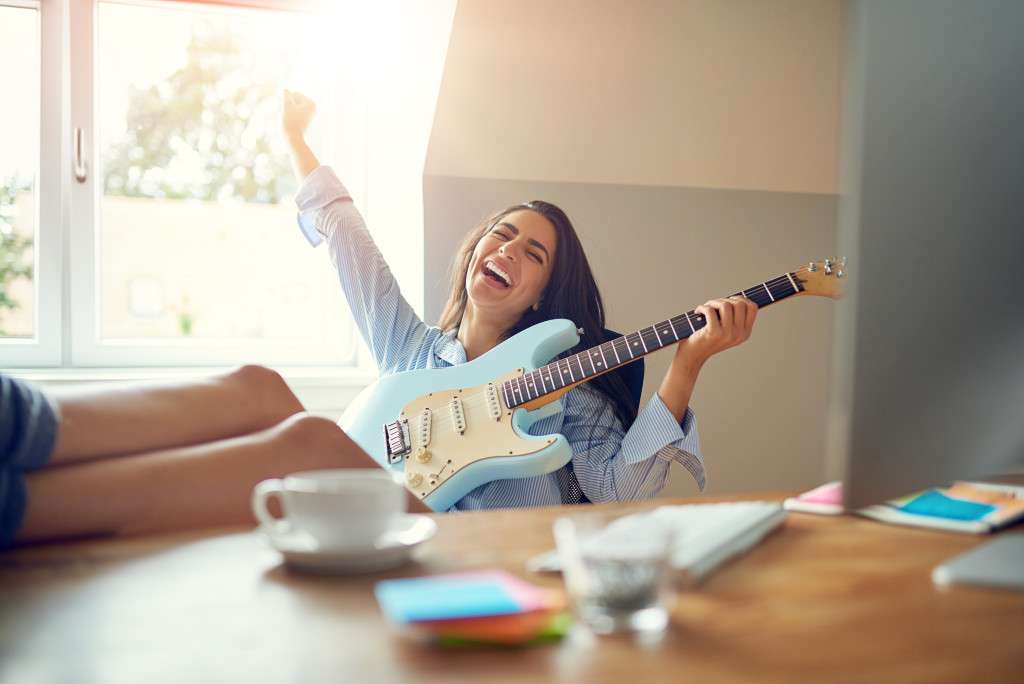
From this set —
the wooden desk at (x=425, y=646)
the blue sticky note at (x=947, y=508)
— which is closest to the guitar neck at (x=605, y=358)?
the blue sticky note at (x=947, y=508)

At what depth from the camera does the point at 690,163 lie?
8.14 feet

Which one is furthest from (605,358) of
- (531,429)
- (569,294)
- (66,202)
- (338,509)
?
(66,202)

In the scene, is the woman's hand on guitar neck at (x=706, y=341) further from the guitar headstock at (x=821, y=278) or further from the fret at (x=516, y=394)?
the fret at (x=516, y=394)

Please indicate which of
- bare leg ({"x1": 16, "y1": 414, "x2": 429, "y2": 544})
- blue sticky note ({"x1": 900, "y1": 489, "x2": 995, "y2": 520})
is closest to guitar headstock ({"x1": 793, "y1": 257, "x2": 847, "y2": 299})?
blue sticky note ({"x1": 900, "y1": 489, "x2": 995, "y2": 520})

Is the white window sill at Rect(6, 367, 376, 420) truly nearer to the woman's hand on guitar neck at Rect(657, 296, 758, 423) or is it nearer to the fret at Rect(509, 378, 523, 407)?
the fret at Rect(509, 378, 523, 407)

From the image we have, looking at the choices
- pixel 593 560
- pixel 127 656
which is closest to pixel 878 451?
pixel 593 560

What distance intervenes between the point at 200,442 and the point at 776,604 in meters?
0.62

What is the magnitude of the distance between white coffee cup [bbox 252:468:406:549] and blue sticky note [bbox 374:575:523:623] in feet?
Result: 0.28

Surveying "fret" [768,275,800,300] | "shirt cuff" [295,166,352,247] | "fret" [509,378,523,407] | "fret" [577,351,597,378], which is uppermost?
"shirt cuff" [295,166,352,247]

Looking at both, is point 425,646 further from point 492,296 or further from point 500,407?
point 492,296

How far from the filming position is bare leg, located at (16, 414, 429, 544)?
72 cm

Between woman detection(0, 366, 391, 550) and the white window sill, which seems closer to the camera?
woman detection(0, 366, 391, 550)

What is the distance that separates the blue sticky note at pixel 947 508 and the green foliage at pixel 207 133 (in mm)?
2140

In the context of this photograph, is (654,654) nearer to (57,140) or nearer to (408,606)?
(408,606)
